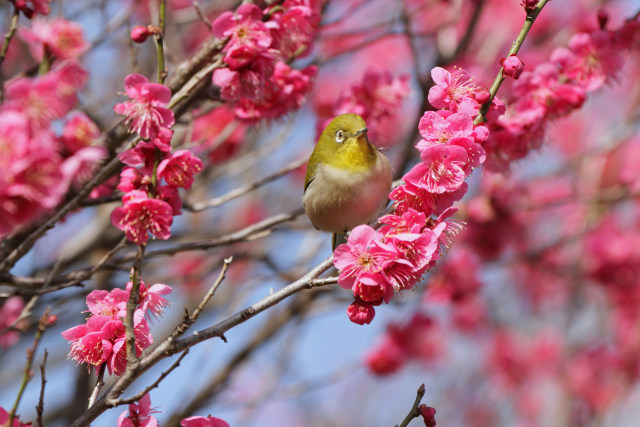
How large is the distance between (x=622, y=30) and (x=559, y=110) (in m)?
0.51

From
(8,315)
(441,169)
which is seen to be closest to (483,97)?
(441,169)

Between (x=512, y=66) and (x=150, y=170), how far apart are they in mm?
1167

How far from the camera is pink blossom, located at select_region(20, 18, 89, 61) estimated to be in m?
2.77

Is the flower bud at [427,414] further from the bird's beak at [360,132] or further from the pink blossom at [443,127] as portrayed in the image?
the bird's beak at [360,132]

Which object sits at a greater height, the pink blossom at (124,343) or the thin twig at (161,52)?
the thin twig at (161,52)

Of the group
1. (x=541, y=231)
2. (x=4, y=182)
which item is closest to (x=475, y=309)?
(x=541, y=231)

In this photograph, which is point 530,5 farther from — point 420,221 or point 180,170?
point 180,170

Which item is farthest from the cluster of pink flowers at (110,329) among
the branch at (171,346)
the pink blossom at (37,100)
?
the pink blossom at (37,100)

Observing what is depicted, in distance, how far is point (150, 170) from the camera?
7.12ft

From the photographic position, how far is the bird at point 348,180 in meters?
2.87

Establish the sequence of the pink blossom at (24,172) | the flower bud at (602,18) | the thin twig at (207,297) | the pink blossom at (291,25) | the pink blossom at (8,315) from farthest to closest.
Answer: the pink blossom at (8,315)
the flower bud at (602,18)
the pink blossom at (291,25)
the thin twig at (207,297)
the pink blossom at (24,172)

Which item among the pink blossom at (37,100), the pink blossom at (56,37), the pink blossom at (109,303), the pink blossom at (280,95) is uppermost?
the pink blossom at (56,37)

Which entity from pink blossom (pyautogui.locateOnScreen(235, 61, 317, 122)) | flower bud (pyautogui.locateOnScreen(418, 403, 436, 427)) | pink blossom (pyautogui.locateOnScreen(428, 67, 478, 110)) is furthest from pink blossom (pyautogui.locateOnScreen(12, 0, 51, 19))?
flower bud (pyautogui.locateOnScreen(418, 403, 436, 427))

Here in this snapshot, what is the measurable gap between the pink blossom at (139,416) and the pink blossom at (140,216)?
50cm
